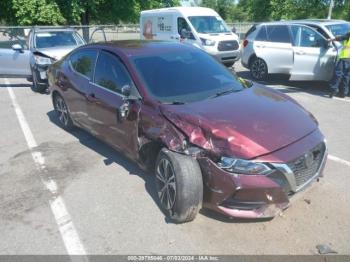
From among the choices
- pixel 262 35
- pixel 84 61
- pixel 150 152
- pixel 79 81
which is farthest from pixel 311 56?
pixel 150 152

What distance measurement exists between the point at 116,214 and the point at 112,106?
4.61 feet

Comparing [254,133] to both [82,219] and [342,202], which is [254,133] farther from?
[82,219]

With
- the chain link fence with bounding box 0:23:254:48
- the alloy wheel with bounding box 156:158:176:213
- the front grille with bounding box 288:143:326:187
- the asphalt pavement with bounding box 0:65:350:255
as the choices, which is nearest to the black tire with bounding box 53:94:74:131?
the asphalt pavement with bounding box 0:65:350:255

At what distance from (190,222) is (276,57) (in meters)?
7.43

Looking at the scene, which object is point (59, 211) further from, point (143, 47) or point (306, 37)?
point (306, 37)

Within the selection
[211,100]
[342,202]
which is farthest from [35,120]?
[342,202]

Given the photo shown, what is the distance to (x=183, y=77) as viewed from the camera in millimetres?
4379

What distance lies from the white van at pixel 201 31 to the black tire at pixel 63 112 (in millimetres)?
6951

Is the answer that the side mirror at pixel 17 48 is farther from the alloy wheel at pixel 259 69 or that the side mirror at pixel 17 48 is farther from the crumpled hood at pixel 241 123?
the crumpled hood at pixel 241 123

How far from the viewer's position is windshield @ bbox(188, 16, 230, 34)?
43.2ft

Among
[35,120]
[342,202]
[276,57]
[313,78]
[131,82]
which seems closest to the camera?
[342,202]

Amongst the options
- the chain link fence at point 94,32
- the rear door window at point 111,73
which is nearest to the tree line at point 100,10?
the chain link fence at point 94,32

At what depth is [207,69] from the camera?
4688 mm

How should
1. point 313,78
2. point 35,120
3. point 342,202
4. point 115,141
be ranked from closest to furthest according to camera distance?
point 342,202 < point 115,141 < point 35,120 < point 313,78
